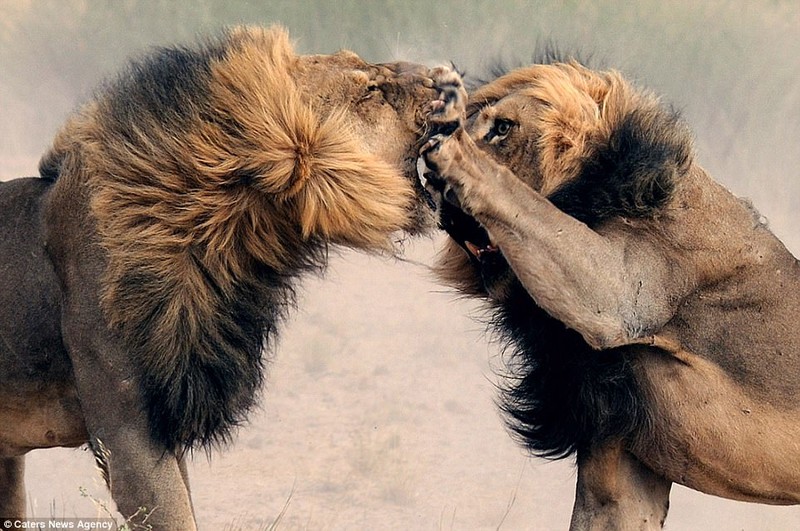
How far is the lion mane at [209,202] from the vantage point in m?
3.08

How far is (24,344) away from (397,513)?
4.25 m

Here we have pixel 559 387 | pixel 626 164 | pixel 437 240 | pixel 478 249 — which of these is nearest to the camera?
pixel 626 164

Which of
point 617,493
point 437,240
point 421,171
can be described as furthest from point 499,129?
point 437,240

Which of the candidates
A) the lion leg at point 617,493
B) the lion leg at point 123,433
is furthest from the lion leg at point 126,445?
the lion leg at point 617,493

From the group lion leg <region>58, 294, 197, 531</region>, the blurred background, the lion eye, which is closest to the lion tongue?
the lion eye

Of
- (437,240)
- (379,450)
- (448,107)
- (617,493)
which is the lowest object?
(379,450)

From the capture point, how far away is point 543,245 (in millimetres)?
3070

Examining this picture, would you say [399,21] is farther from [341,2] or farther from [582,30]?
[582,30]

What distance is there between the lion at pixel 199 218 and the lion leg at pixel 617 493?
84 centimetres

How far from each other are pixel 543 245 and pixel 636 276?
0.89 feet

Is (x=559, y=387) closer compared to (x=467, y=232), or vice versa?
(x=467, y=232)

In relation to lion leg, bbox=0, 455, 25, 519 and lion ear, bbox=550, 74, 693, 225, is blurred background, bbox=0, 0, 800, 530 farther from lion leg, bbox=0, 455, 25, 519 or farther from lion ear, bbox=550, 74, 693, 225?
lion ear, bbox=550, 74, 693, 225

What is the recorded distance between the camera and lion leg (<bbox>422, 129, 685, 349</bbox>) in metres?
3.07

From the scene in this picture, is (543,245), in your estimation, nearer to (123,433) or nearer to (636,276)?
(636,276)
